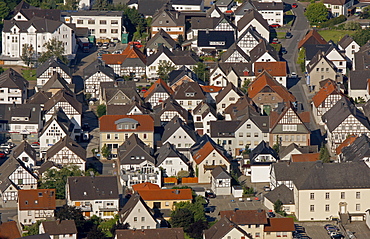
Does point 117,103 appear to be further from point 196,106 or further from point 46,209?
point 46,209

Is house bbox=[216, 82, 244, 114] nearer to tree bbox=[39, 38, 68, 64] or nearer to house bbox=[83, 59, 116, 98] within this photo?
house bbox=[83, 59, 116, 98]

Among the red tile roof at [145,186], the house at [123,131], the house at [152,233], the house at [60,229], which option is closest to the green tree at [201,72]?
the house at [123,131]

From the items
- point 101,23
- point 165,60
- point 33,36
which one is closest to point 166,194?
point 165,60

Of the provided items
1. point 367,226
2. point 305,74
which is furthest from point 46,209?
point 305,74

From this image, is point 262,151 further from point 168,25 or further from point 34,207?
point 168,25

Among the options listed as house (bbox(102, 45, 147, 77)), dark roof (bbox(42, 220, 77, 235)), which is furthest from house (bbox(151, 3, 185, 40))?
dark roof (bbox(42, 220, 77, 235))
